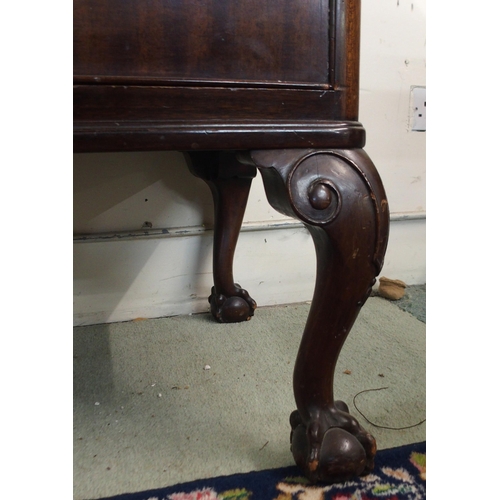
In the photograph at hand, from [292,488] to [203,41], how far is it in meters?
0.44

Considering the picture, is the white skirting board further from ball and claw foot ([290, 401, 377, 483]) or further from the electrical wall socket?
ball and claw foot ([290, 401, 377, 483])

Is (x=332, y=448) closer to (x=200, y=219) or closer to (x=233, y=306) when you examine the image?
(x=233, y=306)

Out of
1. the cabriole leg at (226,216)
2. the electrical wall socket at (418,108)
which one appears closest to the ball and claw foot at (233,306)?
the cabriole leg at (226,216)

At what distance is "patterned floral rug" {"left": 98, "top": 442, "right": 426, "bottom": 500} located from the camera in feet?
1.69

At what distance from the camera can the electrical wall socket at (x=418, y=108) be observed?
120cm

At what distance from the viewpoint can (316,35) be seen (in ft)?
A: 1.53

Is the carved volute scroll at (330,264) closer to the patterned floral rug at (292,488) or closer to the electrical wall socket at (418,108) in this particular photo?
the patterned floral rug at (292,488)

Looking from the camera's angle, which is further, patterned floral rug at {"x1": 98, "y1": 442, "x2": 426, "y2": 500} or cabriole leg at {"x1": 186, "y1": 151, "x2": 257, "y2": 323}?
cabriole leg at {"x1": 186, "y1": 151, "x2": 257, "y2": 323}

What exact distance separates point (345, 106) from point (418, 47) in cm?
81

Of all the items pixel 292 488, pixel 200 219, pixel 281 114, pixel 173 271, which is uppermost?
pixel 281 114

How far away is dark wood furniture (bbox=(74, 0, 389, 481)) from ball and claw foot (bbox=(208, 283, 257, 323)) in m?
0.47

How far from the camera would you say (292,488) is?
0.53m

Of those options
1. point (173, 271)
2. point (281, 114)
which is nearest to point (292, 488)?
point (281, 114)

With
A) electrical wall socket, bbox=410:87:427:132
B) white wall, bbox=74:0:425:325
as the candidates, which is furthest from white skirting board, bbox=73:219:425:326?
electrical wall socket, bbox=410:87:427:132
